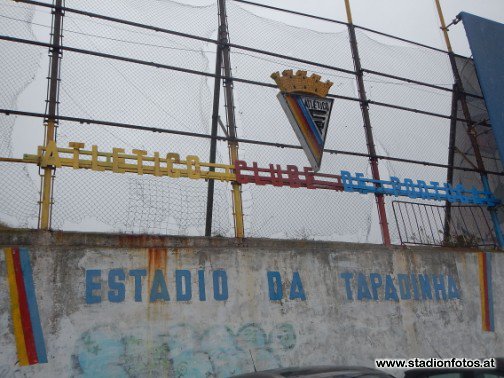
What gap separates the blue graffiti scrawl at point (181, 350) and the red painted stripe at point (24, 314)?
0.39 meters

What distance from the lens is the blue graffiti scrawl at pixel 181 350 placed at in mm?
4609

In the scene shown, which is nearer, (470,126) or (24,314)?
(24,314)

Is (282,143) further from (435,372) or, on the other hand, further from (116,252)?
(435,372)

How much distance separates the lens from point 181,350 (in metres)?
4.97

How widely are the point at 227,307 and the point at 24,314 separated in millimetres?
2154

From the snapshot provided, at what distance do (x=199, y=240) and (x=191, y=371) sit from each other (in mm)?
1481

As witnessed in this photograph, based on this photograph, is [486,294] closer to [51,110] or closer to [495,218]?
[495,218]

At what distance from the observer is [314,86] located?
7555mm

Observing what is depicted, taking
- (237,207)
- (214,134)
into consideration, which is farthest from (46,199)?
(214,134)

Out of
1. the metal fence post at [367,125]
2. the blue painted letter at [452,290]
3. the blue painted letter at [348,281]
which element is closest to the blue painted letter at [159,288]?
the blue painted letter at [348,281]

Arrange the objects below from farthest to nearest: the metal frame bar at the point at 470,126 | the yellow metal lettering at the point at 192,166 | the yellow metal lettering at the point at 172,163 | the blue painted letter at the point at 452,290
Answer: the metal frame bar at the point at 470,126, the blue painted letter at the point at 452,290, the yellow metal lettering at the point at 192,166, the yellow metal lettering at the point at 172,163

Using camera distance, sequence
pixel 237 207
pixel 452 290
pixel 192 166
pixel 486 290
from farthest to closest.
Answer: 1. pixel 486 290
2. pixel 452 290
3. pixel 237 207
4. pixel 192 166

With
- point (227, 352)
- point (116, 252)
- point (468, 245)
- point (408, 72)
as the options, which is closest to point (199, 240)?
point (116, 252)

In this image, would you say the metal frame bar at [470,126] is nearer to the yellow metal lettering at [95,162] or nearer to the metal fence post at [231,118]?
the metal fence post at [231,118]
